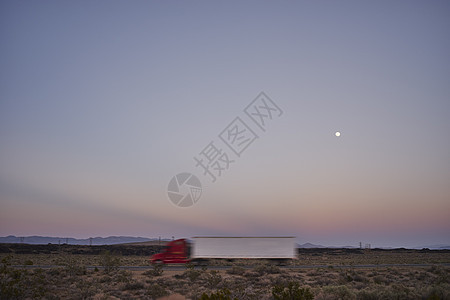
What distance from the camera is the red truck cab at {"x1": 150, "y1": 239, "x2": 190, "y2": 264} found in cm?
3647

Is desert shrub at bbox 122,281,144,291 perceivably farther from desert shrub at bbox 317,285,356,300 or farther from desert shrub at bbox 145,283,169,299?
desert shrub at bbox 317,285,356,300

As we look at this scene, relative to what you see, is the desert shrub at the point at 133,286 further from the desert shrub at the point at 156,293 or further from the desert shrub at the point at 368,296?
the desert shrub at the point at 368,296

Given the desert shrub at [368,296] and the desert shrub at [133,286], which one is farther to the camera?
the desert shrub at [133,286]

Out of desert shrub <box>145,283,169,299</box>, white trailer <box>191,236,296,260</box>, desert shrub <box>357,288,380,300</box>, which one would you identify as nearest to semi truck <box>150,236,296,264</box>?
white trailer <box>191,236,296,260</box>

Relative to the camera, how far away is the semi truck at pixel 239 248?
38.6m

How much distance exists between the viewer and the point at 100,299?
1461 cm

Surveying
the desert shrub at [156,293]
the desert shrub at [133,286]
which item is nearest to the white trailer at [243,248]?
the desert shrub at [133,286]

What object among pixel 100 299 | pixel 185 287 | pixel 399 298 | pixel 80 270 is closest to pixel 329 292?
pixel 399 298

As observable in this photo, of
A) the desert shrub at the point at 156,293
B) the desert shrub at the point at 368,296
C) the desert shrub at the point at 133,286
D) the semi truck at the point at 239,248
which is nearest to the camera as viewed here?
the desert shrub at the point at 368,296

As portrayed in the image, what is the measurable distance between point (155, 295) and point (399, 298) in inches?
399

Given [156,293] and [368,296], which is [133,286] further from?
[368,296]

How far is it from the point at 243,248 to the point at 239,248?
17.1 inches

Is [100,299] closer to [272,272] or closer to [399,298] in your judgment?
[399,298]

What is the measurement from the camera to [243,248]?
3928cm
